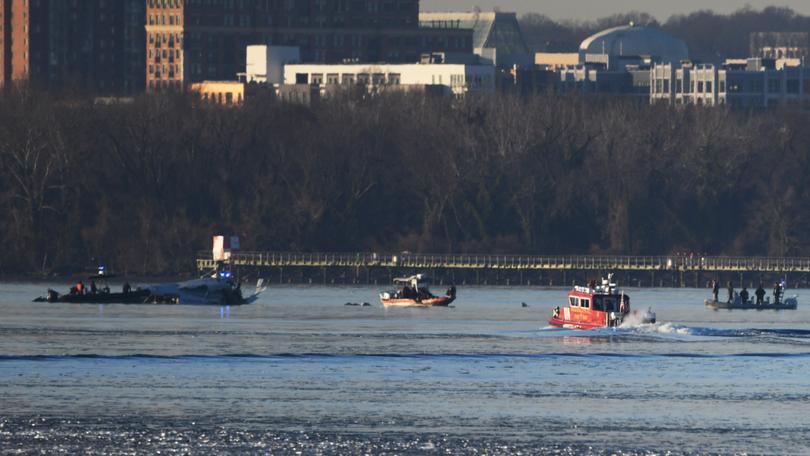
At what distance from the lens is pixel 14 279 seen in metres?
198

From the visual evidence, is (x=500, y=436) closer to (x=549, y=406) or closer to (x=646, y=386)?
(x=549, y=406)

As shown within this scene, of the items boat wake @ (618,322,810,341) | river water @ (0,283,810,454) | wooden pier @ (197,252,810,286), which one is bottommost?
river water @ (0,283,810,454)

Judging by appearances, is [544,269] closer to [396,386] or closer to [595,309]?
[595,309]

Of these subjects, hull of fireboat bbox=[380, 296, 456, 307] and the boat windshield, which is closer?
the boat windshield

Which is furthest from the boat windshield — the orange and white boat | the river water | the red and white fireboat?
the orange and white boat

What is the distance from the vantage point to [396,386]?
97.2 meters

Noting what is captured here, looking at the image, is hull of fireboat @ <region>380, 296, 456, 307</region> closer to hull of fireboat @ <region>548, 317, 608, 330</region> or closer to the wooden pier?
hull of fireboat @ <region>548, 317, 608, 330</region>

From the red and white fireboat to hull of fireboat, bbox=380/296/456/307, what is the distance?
2839cm

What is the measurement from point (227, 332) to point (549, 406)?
37.1m

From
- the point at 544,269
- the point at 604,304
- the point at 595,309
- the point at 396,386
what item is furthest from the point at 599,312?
the point at 544,269

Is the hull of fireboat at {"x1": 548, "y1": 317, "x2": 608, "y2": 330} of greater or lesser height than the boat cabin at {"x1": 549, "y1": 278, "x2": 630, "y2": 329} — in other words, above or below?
below

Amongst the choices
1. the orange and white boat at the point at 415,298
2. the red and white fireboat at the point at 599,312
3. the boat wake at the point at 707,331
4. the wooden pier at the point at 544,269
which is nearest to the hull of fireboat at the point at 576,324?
the red and white fireboat at the point at 599,312

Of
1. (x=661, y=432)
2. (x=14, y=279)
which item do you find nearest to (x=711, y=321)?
(x=661, y=432)

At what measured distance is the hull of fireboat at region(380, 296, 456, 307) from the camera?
160125 mm
